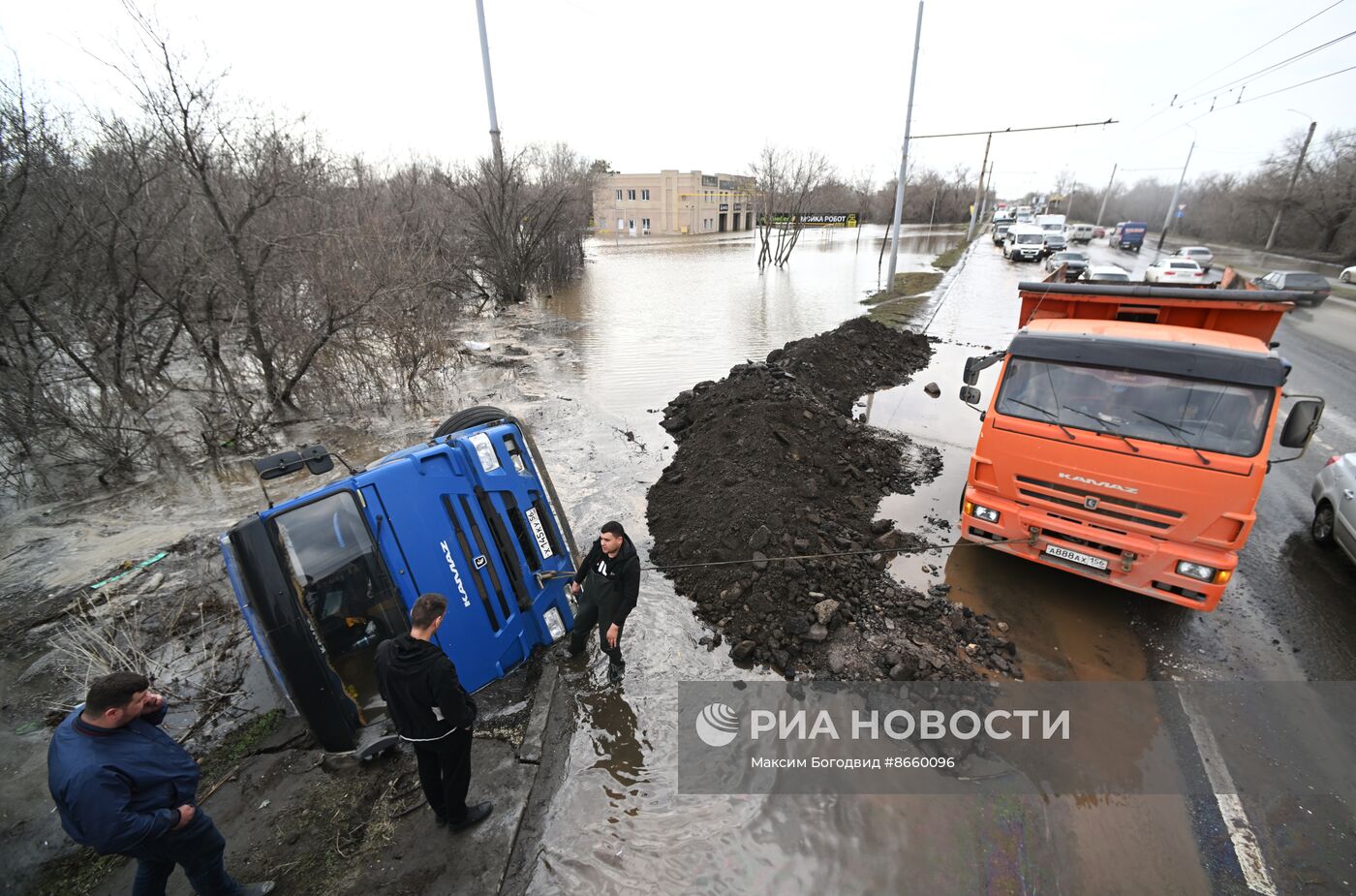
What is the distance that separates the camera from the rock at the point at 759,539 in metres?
5.81

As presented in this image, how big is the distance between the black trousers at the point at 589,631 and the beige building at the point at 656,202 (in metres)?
71.7

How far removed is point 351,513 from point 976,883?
4417mm

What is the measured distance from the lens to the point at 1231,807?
3.54 m

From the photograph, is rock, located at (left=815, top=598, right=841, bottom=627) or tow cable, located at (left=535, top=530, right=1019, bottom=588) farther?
rock, located at (left=815, top=598, right=841, bottom=627)

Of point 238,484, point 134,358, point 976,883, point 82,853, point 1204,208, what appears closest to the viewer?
point 976,883

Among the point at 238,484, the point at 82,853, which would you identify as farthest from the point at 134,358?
the point at 82,853

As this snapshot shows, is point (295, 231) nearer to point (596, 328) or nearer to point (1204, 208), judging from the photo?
point (596, 328)

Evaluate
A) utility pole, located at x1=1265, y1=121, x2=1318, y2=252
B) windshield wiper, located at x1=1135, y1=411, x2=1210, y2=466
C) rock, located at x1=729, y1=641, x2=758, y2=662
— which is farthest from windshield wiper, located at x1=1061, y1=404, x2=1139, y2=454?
utility pole, located at x1=1265, y1=121, x2=1318, y2=252

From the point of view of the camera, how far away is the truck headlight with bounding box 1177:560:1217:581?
4426 millimetres

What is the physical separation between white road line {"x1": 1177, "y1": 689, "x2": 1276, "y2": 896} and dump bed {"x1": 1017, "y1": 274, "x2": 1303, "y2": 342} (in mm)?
4602

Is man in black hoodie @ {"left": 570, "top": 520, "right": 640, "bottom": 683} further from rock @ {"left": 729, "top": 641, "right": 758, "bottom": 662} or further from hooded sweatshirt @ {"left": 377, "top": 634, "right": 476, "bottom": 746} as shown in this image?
hooded sweatshirt @ {"left": 377, "top": 634, "right": 476, "bottom": 746}

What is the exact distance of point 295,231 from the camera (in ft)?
35.6

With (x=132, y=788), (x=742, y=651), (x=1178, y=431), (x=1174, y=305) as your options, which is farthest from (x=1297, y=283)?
(x=132, y=788)

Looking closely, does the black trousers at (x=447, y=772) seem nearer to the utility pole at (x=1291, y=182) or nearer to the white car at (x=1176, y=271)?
the white car at (x=1176, y=271)
